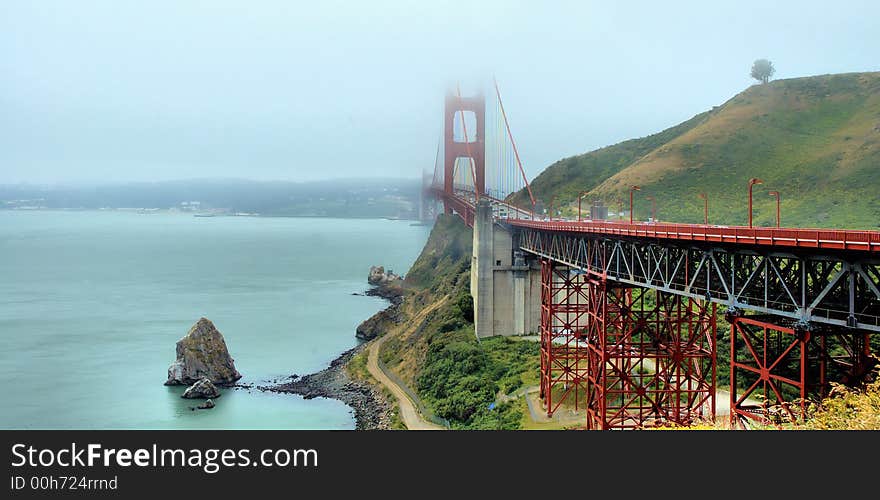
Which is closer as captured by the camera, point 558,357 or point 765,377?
point 765,377

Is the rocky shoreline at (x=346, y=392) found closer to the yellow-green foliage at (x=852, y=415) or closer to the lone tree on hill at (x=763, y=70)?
the yellow-green foliage at (x=852, y=415)

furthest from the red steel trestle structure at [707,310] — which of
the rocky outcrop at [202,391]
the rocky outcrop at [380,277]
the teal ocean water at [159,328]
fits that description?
the rocky outcrop at [380,277]

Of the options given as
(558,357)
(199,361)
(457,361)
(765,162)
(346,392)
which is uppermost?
(765,162)

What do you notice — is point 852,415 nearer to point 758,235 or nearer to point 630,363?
point 758,235

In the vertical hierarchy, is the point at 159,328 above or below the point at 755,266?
below

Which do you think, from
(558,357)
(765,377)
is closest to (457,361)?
(558,357)

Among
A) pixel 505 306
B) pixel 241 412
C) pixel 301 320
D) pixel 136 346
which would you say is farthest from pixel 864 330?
pixel 301 320
